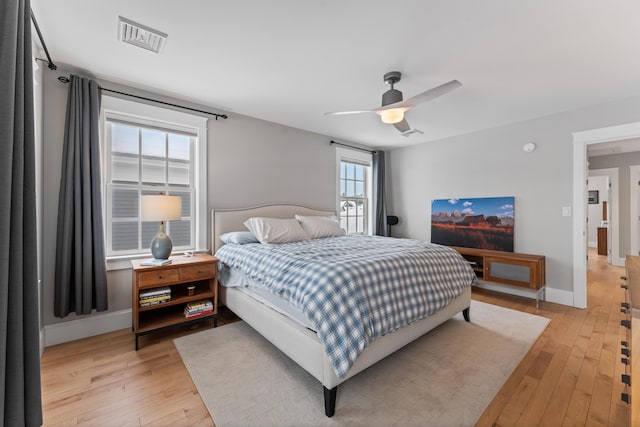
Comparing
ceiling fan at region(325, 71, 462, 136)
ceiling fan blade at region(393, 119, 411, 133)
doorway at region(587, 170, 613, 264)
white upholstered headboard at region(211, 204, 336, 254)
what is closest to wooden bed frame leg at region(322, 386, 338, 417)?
ceiling fan at region(325, 71, 462, 136)

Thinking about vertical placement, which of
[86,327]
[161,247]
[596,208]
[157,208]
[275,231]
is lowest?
[86,327]

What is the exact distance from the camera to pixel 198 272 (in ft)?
8.74

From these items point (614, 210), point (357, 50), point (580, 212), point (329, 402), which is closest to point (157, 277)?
point (329, 402)

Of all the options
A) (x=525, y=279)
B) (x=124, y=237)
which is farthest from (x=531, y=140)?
(x=124, y=237)

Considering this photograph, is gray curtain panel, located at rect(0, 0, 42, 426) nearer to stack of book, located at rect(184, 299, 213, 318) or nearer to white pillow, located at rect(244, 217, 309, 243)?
stack of book, located at rect(184, 299, 213, 318)

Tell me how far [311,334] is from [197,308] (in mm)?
1450

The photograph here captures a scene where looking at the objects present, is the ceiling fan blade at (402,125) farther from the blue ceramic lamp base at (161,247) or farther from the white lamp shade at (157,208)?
the blue ceramic lamp base at (161,247)

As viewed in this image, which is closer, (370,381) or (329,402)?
(329,402)

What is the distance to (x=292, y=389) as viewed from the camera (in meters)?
1.86

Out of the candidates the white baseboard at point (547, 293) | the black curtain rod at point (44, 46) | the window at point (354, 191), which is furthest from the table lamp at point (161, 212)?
the white baseboard at point (547, 293)

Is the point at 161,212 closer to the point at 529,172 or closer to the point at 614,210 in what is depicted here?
the point at 529,172

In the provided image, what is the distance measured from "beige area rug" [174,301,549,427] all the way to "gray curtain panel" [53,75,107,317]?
0.95 m

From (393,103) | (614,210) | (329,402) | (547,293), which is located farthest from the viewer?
(614,210)

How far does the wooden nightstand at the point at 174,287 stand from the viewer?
237 centimetres
